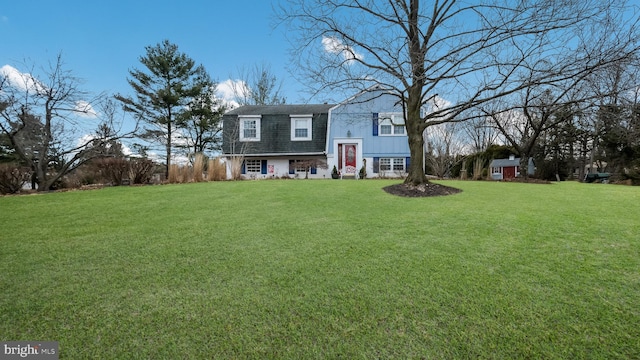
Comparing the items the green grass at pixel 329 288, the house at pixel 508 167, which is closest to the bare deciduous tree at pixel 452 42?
the green grass at pixel 329 288

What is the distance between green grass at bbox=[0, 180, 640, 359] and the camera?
1438 mm

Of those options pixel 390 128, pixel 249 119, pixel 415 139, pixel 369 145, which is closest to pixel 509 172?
pixel 390 128

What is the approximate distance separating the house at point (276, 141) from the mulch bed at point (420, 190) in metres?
8.83

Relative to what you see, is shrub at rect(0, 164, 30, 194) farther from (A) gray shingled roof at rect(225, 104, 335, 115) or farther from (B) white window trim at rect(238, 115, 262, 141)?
(A) gray shingled roof at rect(225, 104, 335, 115)

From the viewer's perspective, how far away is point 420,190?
6.69 meters

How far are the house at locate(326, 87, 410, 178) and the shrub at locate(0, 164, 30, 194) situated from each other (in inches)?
477

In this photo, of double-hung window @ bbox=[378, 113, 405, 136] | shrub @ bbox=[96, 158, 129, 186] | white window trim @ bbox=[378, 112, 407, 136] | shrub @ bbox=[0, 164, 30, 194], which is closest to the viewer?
shrub @ bbox=[0, 164, 30, 194]

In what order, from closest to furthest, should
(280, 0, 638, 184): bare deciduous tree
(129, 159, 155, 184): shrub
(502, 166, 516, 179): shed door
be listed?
(280, 0, 638, 184): bare deciduous tree
(129, 159, 155, 184): shrub
(502, 166, 516, 179): shed door

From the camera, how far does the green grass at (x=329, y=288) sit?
1438 millimetres

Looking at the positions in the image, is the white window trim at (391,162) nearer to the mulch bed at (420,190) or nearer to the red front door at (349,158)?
the red front door at (349,158)

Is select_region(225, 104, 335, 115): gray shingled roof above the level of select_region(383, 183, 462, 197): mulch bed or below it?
above

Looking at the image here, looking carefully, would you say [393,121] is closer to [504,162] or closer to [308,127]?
[308,127]

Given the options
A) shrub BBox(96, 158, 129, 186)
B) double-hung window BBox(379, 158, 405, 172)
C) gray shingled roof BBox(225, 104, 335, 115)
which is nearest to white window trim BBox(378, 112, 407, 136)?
double-hung window BBox(379, 158, 405, 172)

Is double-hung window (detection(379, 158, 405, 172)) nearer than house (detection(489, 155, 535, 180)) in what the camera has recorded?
Yes
